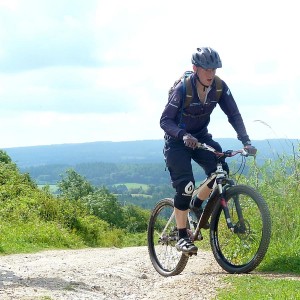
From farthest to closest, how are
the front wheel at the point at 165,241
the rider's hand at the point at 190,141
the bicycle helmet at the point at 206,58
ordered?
the front wheel at the point at 165,241 → the bicycle helmet at the point at 206,58 → the rider's hand at the point at 190,141

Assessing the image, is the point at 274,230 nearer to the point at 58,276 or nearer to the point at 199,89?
the point at 199,89

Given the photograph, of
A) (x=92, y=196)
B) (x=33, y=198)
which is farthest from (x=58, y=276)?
(x=92, y=196)

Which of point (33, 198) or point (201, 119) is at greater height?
point (201, 119)

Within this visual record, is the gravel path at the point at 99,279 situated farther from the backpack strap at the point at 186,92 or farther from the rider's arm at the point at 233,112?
the backpack strap at the point at 186,92

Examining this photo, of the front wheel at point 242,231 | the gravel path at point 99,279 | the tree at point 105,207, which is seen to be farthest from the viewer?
the tree at point 105,207

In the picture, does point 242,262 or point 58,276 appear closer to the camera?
point 242,262

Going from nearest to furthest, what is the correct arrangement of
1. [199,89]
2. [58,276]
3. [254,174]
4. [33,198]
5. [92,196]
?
[199,89], [58,276], [254,174], [33,198], [92,196]

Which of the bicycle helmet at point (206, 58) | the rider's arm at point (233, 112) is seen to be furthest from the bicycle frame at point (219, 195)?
the bicycle helmet at point (206, 58)

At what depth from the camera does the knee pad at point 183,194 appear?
26.5 ft

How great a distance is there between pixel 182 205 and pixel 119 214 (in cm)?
5421

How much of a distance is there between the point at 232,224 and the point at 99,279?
2206 millimetres

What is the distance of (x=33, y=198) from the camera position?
2659 cm

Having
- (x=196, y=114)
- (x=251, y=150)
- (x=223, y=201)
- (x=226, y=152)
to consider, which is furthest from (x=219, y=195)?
(x=196, y=114)

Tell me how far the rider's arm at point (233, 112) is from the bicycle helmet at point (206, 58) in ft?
1.45
